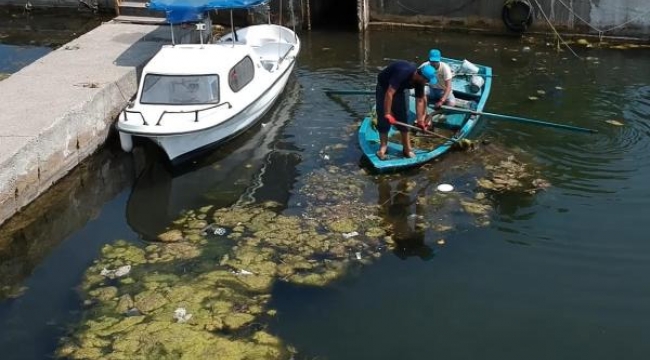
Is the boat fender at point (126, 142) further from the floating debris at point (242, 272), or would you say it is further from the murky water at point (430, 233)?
the floating debris at point (242, 272)

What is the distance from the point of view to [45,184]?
11586mm

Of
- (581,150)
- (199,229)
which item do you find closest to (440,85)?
(581,150)

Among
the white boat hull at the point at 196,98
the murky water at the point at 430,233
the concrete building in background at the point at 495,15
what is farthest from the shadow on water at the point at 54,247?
the concrete building in background at the point at 495,15

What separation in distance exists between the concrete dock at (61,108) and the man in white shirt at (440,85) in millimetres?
6237

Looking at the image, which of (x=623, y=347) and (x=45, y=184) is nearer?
(x=623, y=347)

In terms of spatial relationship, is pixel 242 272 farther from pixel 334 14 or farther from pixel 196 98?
pixel 334 14

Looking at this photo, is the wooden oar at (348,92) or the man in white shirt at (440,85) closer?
the man in white shirt at (440,85)

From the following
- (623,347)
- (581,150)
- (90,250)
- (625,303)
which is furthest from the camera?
(581,150)

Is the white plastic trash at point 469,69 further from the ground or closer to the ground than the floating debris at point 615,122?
further from the ground

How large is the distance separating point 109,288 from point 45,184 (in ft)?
11.4

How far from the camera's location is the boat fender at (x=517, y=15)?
1909 centimetres

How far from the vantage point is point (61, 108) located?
1230 cm

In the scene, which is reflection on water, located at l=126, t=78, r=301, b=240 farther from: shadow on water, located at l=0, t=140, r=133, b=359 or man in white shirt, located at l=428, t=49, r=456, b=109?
man in white shirt, located at l=428, t=49, r=456, b=109

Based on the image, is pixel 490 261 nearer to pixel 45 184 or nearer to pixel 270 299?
pixel 270 299
